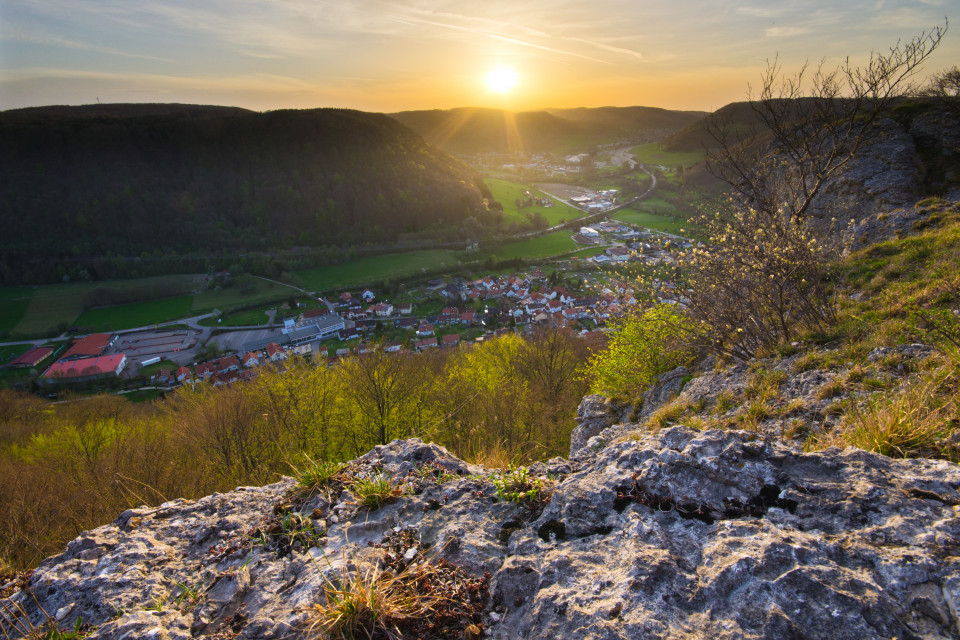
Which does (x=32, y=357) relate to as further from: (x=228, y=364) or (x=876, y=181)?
(x=876, y=181)

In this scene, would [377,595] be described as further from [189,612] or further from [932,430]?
[932,430]

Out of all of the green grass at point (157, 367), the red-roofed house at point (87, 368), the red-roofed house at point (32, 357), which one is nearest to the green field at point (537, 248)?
the green grass at point (157, 367)

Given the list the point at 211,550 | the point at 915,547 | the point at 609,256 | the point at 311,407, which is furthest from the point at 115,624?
the point at 609,256

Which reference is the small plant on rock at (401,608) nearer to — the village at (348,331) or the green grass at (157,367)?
the village at (348,331)

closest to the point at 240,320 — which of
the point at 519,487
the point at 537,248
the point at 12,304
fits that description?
the point at 12,304

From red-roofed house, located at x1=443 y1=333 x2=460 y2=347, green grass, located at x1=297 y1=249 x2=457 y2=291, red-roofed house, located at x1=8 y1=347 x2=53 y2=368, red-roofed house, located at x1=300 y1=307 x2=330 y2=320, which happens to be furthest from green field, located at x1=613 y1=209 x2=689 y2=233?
red-roofed house, located at x1=8 y1=347 x2=53 y2=368

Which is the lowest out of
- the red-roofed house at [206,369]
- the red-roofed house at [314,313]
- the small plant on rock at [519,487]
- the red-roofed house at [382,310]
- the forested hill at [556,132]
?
the red-roofed house at [206,369]

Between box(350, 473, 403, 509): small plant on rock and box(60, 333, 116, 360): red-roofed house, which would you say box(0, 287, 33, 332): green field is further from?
box(350, 473, 403, 509): small plant on rock
